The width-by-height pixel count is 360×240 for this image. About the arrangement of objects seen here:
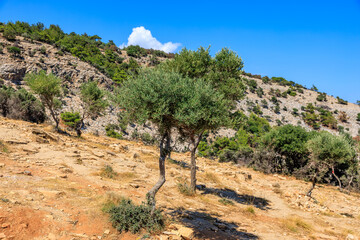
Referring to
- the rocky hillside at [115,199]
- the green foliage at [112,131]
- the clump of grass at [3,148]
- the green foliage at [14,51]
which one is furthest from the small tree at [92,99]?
the green foliage at [14,51]

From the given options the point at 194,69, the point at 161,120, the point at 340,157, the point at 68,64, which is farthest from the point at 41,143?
the point at 68,64

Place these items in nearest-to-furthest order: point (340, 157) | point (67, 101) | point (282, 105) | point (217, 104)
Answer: point (217, 104), point (340, 157), point (67, 101), point (282, 105)

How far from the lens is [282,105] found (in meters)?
83.4

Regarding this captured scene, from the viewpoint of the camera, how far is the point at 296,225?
40.1ft

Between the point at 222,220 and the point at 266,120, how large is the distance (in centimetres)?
6351

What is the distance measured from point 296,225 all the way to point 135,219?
928 centimetres

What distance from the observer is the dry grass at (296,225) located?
1154 cm

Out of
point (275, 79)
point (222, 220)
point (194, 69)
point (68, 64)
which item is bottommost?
point (222, 220)

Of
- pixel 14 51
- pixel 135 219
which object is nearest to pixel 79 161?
pixel 135 219

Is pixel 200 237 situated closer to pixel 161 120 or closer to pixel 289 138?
pixel 161 120

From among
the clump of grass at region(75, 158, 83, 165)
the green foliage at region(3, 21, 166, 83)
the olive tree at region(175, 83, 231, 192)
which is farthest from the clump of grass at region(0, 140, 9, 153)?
the green foliage at region(3, 21, 166, 83)

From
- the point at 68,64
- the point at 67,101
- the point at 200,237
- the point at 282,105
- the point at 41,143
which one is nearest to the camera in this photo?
the point at 200,237

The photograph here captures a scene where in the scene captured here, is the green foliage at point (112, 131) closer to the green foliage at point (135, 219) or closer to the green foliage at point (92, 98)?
the green foliage at point (92, 98)

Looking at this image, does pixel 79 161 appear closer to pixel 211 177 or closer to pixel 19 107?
pixel 211 177
